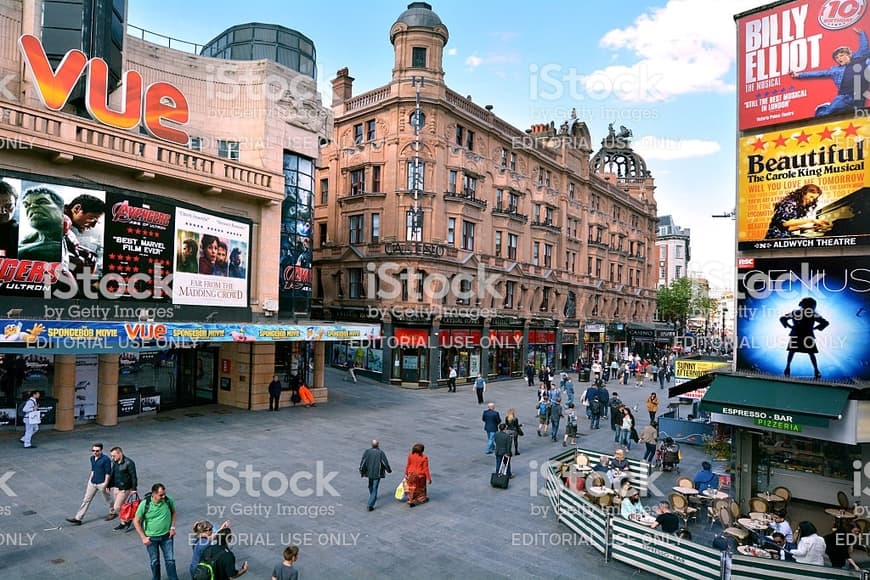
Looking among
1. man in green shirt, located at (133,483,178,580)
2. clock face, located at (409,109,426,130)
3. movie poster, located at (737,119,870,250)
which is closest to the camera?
man in green shirt, located at (133,483,178,580)

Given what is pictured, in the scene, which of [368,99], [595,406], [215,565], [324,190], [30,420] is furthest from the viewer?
[324,190]

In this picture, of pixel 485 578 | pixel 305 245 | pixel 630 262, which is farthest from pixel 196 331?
pixel 630 262

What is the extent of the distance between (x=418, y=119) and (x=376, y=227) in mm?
7486

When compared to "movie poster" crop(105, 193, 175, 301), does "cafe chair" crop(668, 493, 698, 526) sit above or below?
below

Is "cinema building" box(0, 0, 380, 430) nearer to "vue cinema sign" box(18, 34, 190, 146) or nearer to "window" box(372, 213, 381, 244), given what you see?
"vue cinema sign" box(18, 34, 190, 146)

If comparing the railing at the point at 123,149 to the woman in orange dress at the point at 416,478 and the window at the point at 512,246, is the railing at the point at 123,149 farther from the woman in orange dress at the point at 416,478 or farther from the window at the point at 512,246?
the window at the point at 512,246

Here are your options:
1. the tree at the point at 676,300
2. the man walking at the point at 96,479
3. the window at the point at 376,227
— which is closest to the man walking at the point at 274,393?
the man walking at the point at 96,479

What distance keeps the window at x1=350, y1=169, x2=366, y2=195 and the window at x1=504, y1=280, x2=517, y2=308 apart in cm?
1329

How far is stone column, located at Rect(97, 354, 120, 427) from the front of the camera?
2011 centimetres

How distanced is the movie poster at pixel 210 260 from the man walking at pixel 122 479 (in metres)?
10.8

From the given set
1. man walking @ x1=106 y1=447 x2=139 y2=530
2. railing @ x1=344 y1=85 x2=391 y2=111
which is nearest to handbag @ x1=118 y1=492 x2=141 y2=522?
man walking @ x1=106 y1=447 x2=139 y2=530

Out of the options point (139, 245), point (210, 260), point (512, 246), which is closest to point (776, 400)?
point (210, 260)

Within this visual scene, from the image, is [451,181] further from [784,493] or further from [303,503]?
[784,493]

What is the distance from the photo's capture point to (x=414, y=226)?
117 ft
